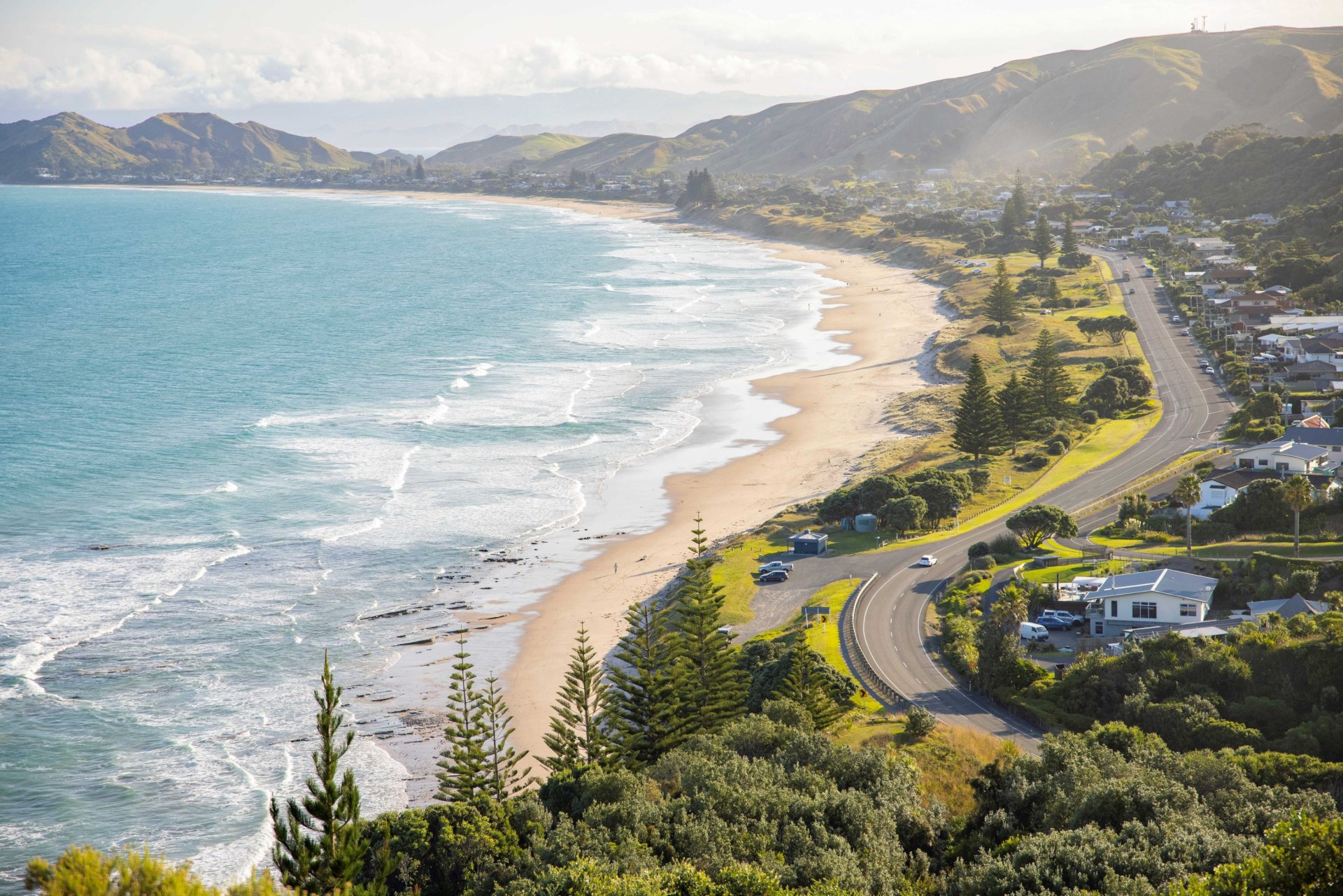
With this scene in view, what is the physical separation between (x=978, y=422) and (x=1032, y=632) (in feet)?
56.6

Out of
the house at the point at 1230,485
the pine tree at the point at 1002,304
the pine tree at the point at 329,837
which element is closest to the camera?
the pine tree at the point at 329,837

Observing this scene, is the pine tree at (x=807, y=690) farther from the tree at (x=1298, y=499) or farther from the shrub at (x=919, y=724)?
the tree at (x=1298, y=499)

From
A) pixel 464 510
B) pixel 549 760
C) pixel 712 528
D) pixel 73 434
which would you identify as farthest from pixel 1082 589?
pixel 73 434

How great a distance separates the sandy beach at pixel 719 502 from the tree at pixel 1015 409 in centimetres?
581

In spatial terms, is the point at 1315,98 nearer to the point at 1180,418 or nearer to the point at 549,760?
the point at 1180,418

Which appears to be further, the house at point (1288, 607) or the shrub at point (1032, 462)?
the shrub at point (1032, 462)

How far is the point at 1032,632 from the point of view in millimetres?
29266

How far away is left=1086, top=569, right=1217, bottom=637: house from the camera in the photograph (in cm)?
2897

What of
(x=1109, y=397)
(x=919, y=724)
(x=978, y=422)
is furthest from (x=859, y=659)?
(x=1109, y=397)

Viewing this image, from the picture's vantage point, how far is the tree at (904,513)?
126 ft

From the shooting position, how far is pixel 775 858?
48.8 ft

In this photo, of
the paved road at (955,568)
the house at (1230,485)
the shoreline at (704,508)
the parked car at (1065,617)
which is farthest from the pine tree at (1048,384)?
the parked car at (1065,617)

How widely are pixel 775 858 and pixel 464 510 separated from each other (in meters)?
29.3

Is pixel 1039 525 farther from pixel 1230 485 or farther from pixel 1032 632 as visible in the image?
pixel 1230 485
